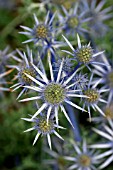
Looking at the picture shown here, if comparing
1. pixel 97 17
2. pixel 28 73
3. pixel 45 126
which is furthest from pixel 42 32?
pixel 97 17

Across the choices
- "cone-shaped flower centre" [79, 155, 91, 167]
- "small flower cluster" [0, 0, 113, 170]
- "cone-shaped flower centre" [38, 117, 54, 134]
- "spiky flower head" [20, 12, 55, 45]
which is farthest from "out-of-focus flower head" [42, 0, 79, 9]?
"cone-shaped flower centre" [79, 155, 91, 167]

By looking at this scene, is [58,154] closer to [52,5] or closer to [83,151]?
[83,151]

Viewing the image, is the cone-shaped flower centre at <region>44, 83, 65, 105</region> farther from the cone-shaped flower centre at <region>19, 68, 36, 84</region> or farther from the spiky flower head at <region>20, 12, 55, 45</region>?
the spiky flower head at <region>20, 12, 55, 45</region>

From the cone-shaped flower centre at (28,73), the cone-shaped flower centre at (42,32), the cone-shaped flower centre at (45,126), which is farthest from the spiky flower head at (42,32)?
the cone-shaped flower centre at (45,126)

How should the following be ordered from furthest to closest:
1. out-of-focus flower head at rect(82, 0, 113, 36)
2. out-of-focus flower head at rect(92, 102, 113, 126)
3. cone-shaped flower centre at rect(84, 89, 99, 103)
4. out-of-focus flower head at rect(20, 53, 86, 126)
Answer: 1. out-of-focus flower head at rect(82, 0, 113, 36)
2. out-of-focus flower head at rect(92, 102, 113, 126)
3. cone-shaped flower centre at rect(84, 89, 99, 103)
4. out-of-focus flower head at rect(20, 53, 86, 126)

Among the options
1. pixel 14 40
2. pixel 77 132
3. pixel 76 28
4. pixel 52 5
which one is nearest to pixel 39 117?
pixel 77 132
